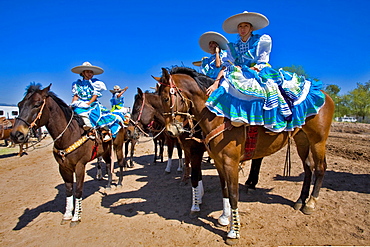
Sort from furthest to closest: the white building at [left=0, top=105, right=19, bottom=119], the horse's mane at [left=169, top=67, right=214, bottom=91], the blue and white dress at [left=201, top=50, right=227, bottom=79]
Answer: the white building at [left=0, top=105, right=19, bottom=119], the blue and white dress at [left=201, top=50, right=227, bottom=79], the horse's mane at [left=169, top=67, right=214, bottom=91]

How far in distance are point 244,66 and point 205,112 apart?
1.06 metres

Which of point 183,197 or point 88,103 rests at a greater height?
point 88,103

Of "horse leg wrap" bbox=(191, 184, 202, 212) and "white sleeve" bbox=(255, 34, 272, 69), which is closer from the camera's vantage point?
"white sleeve" bbox=(255, 34, 272, 69)

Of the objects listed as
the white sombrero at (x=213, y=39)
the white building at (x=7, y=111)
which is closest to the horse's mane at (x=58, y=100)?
the white sombrero at (x=213, y=39)

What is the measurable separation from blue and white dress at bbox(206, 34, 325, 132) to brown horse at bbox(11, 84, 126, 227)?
9.75 feet

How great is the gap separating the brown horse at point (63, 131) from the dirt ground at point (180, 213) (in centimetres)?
68

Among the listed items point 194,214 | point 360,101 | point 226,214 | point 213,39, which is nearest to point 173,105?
point 226,214

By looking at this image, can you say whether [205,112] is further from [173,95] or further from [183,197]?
Answer: [183,197]

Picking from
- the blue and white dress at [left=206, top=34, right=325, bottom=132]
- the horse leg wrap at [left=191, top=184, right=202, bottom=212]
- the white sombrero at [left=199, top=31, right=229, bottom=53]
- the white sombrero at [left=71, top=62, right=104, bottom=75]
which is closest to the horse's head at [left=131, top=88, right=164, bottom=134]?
the white sombrero at [left=71, top=62, right=104, bottom=75]

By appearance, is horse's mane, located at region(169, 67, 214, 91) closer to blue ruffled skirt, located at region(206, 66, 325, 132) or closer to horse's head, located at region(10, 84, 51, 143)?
blue ruffled skirt, located at region(206, 66, 325, 132)

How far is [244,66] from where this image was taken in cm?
353

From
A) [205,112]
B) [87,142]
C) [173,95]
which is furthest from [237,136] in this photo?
[87,142]

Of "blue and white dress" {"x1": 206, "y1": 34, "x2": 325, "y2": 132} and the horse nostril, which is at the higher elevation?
"blue and white dress" {"x1": 206, "y1": 34, "x2": 325, "y2": 132}

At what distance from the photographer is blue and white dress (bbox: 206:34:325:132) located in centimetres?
316
